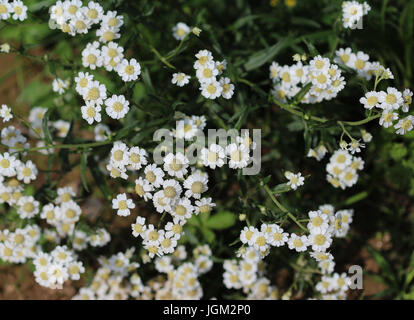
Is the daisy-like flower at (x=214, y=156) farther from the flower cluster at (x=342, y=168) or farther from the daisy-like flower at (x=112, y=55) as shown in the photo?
the flower cluster at (x=342, y=168)

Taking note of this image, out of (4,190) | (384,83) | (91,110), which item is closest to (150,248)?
(91,110)

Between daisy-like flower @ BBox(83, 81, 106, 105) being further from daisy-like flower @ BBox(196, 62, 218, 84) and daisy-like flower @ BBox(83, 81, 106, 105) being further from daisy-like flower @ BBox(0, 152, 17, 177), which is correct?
daisy-like flower @ BBox(0, 152, 17, 177)

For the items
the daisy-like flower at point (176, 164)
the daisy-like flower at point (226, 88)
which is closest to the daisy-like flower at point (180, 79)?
the daisy-like flower at point (226, 88)

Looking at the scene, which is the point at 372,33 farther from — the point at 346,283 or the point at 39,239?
the point at 39,239

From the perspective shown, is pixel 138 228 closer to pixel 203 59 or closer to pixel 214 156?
pixel 214 156

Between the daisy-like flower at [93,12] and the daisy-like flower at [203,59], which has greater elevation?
→ the daisy-like flower at [93,12]
